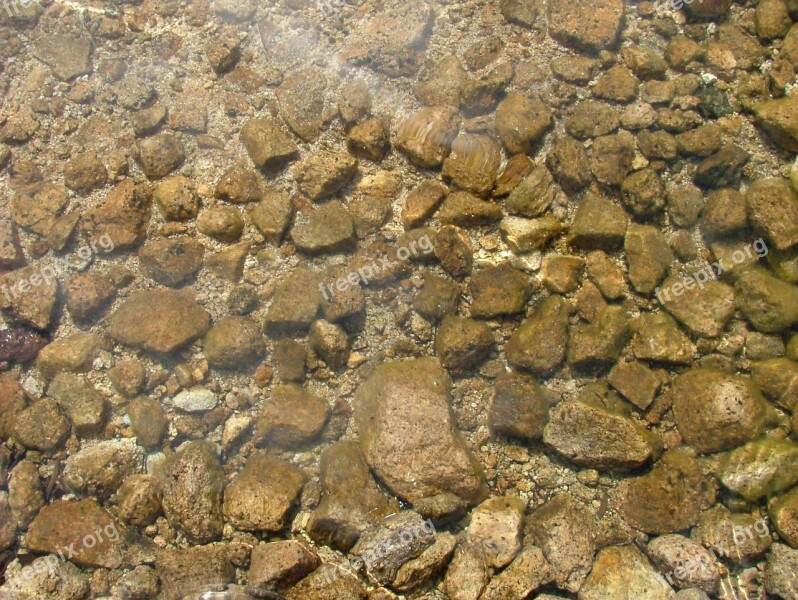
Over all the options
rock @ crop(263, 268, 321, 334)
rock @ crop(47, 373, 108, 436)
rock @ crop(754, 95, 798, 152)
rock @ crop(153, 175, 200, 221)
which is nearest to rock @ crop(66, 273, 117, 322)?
rock @ crop(47, 373, 108, 436)

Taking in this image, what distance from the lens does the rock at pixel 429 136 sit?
4.10 metres

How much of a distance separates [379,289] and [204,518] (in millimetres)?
1839

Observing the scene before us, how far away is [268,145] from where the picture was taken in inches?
162

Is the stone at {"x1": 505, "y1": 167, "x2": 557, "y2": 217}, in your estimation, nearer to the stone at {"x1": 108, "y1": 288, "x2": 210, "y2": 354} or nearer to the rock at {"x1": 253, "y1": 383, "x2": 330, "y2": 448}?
the rock at {"x1": 253, "y1": 383, "x2": 330, "y2": 448}

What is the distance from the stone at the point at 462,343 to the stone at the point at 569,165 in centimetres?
120

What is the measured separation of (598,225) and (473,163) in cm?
97

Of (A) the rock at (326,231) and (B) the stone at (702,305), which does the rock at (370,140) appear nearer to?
(A) the rock at (326,231)

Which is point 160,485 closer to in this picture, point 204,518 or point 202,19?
point 204,518

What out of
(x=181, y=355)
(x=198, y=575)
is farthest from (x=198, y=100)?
(x=198, y=575)

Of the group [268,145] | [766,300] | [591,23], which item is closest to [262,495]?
[268,145]

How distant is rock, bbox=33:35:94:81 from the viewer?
4617mm

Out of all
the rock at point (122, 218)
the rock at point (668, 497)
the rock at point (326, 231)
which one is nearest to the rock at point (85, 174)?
the rock at point (122, 218)

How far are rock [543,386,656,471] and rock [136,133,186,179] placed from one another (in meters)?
3.30

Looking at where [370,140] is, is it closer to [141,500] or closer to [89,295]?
[89,295]
